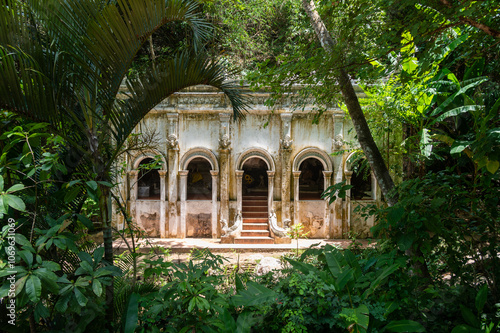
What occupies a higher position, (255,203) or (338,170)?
(338,170)

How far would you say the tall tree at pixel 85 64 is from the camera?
2338mm

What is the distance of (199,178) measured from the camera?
1261 centimetres

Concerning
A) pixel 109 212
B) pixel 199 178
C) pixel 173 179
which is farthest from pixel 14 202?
pixel 199 178

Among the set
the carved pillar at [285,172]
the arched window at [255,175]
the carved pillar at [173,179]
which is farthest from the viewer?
the arched window at [255,175]

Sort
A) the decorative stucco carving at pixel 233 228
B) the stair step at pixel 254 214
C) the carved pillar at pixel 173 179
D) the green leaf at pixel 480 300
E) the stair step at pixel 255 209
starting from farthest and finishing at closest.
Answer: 1. the stair step at pixel 255 209
2. the stair step at pixel 254 214
3. the carved pillar at pixel 173 179
4. the decorative stucco carving at pixel 233 228
5. the green leaf at pixel 480 300

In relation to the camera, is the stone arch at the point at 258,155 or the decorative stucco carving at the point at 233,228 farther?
the stone arch at the point at 258,155

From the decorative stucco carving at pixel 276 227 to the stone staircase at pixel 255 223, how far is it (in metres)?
0.27

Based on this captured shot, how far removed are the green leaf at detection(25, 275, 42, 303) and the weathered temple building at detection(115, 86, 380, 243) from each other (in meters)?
8.18

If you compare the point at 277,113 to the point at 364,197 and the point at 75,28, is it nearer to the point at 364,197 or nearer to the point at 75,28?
the point at 364,197

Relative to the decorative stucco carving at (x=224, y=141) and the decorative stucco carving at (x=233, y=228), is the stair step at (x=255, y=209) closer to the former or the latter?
the decorative stucco carving at (x=233, y=228)

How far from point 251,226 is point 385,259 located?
733cm

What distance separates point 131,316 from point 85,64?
6.94ft

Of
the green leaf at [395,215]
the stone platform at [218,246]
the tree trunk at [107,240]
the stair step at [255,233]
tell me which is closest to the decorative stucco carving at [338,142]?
the stone platform at [218,246]

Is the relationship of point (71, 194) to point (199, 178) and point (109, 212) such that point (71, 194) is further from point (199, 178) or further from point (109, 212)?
point (199, 178)
